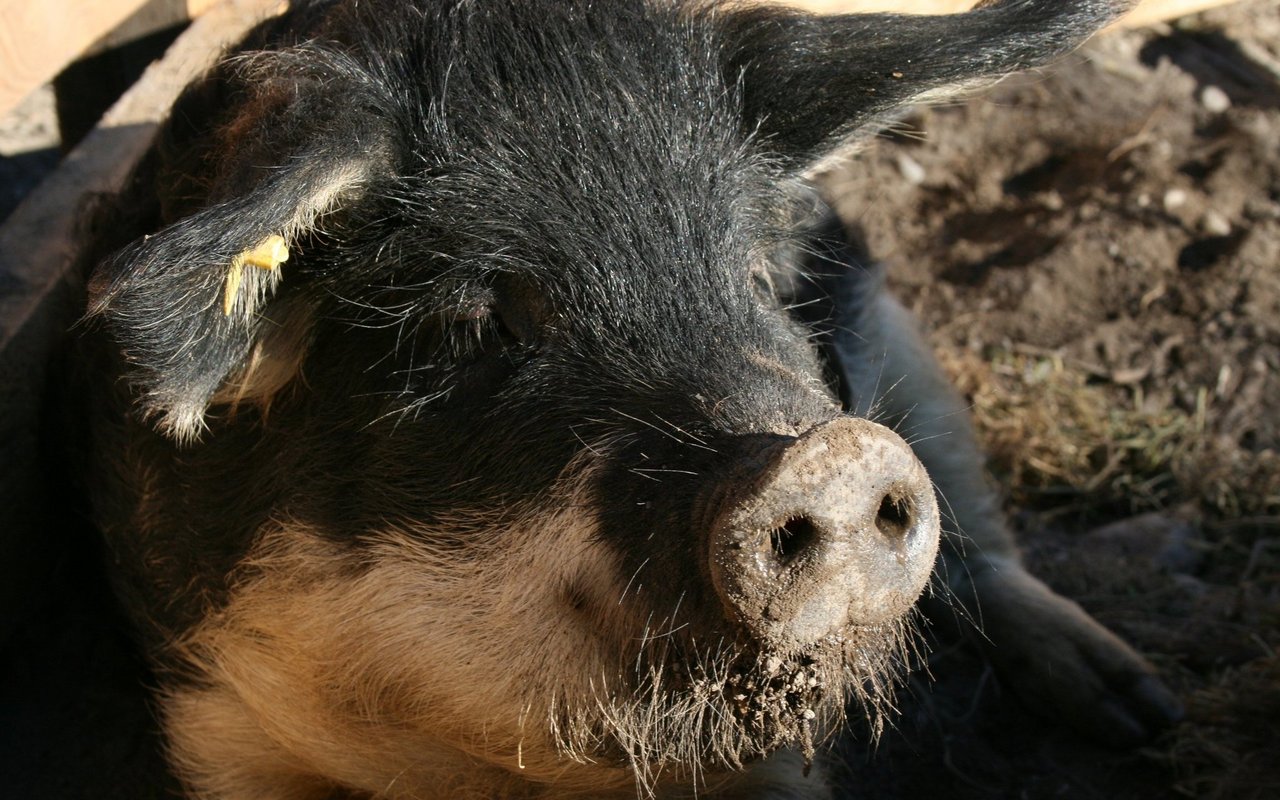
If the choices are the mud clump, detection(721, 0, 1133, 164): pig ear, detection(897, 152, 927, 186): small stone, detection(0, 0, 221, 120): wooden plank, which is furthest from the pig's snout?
detection(897, 152, 927, 186): small stone

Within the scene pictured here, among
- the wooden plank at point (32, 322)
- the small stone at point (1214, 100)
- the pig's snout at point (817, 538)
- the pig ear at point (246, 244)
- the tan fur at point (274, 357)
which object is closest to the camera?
the pig's snout at point (817, 538)

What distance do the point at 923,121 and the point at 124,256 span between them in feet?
15.7

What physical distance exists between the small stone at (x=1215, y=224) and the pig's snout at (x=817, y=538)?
13.7ft

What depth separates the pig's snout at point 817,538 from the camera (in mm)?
1854

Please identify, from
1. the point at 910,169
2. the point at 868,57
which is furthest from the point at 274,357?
the point at 910,169

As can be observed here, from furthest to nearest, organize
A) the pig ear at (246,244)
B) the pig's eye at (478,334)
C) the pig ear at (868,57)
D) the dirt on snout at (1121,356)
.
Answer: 1. the dirt on snout at (1121,356)
2. the pig ear at (868,57)
3. the pig's eye at (478,334)
4. the pig ear at (246,244)

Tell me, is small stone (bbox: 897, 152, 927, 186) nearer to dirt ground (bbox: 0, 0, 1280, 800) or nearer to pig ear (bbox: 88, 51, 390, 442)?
dirt ground (bbox: 0, 0, 1280, 800)

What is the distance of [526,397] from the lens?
7.79 feet

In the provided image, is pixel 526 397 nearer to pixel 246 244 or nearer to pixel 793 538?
pixel 246 244

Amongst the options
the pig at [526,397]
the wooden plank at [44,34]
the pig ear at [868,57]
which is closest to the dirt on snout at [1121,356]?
the pig ear at [868,57]

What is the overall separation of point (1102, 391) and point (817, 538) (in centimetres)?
369

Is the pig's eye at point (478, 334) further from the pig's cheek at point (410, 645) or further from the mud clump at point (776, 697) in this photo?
the mud clump at point (776, 697)

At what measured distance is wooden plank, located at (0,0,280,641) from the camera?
139 inches

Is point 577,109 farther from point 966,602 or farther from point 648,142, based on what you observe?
point 966,602
